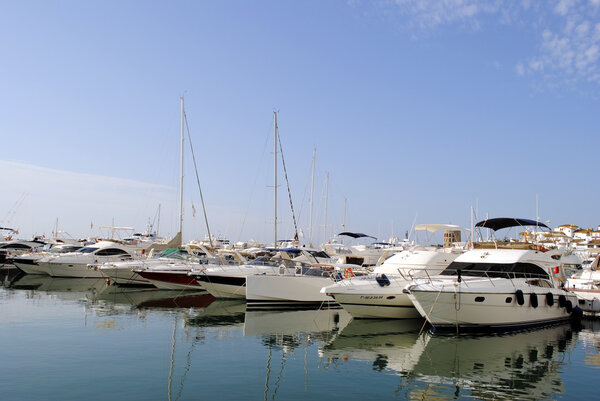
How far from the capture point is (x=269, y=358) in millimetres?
13344

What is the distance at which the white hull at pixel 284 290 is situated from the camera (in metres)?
22.2

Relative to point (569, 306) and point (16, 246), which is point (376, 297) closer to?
point (569, 306)

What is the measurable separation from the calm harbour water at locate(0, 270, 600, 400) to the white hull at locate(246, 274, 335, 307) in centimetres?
127

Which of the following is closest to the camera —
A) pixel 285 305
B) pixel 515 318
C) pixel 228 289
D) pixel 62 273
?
pixel 515 318

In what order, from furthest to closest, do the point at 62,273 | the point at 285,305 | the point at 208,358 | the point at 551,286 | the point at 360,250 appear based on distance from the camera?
1. the point at 360,250
2. the point at 62,273
3. the point at 285,305
4. the point at 551,286
5. the point at 208,358

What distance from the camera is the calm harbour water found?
10.5 m

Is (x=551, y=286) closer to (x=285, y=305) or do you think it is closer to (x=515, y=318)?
(x=515, y=318)

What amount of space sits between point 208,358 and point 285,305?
9679 millimetres

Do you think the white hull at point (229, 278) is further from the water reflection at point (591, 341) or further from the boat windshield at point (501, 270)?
the water reflection at point (591, 341)

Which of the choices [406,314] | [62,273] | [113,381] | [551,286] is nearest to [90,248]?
[62,273]

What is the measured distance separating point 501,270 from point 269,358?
992cm

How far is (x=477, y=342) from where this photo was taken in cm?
1539

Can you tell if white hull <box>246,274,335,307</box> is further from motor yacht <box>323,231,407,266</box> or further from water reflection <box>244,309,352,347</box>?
motor yacht <box>323,231,407,266</box>

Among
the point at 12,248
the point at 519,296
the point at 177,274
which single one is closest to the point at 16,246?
the point at 12,248
